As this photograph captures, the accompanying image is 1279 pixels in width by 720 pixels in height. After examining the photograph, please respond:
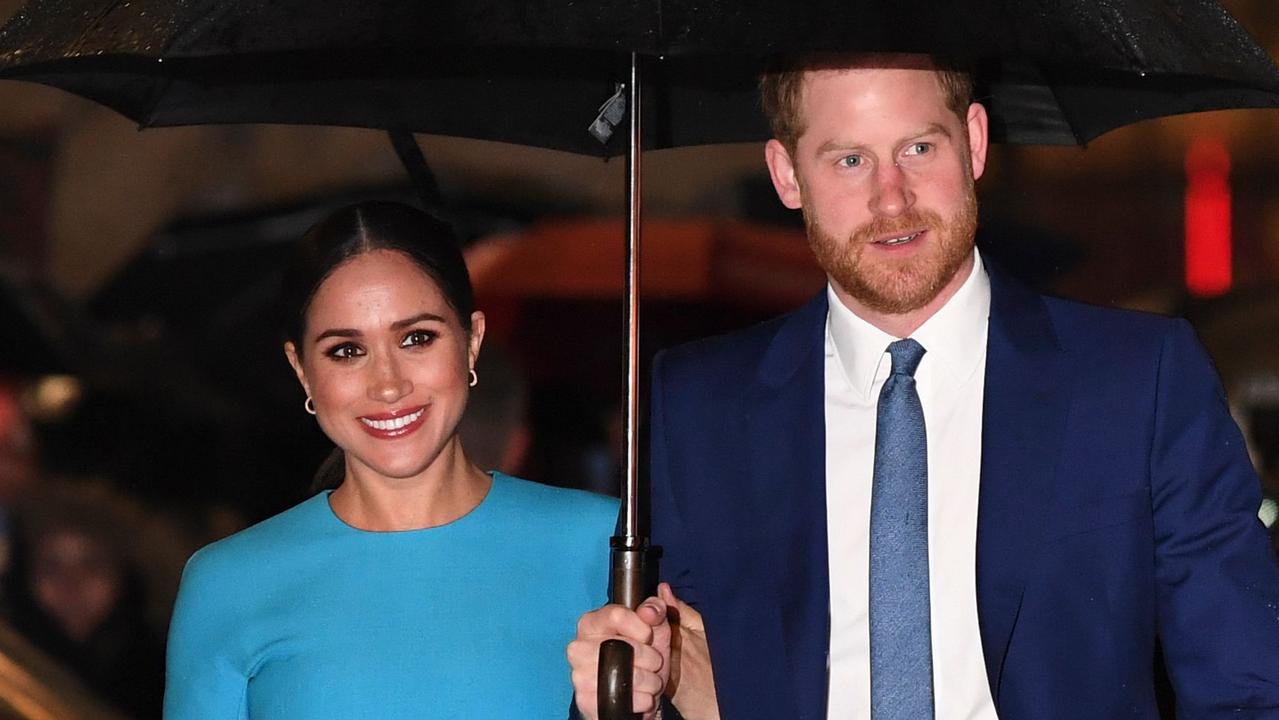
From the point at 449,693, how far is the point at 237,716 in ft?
0.89

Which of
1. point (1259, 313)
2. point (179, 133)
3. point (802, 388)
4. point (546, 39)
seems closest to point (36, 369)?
point (179, 133)

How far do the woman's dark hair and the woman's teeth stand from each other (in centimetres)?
15

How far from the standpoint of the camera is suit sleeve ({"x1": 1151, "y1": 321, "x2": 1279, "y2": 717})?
191 cm

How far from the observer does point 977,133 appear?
84.4 inches

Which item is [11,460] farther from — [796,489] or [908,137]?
[908,137]

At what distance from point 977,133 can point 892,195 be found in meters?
0.20

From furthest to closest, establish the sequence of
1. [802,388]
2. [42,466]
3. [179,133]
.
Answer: [179,133] → [42,466] → [802,388]

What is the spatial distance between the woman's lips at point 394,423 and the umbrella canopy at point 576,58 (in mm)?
381

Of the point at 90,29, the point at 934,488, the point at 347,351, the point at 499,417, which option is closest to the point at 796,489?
the point at 934,488

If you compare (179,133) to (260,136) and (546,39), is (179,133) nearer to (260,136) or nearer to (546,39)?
(260,136)

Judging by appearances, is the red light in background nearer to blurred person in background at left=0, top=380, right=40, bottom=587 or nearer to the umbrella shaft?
blurred person in background at left=0, top=380, right=40, bottom=587

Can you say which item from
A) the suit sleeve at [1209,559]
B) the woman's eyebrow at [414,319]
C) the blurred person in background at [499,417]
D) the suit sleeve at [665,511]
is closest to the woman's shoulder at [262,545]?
the woman's eyebrow at [414,319]

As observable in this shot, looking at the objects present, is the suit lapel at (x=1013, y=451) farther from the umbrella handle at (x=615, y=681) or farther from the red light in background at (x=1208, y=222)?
the red light in background at (x=1208, y=222)

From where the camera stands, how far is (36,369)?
6.30m
